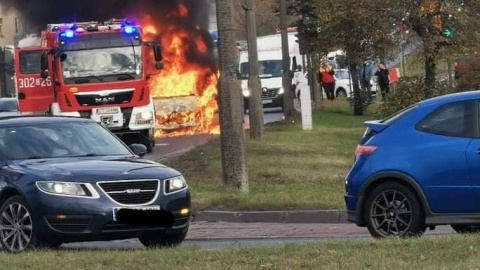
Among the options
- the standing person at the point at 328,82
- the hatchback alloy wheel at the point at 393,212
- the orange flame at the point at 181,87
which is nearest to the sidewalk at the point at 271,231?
the hatchback alloy wheel at the point at 393,212

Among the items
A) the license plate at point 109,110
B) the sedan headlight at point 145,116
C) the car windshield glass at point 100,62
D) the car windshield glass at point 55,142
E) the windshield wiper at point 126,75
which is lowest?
the sedan headlight at point 145,116

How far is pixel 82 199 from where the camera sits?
1098 centimetres

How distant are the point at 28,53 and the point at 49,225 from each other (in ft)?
62.0

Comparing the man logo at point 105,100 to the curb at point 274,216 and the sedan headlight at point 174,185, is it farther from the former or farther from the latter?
the sedan headlight at point 174,185

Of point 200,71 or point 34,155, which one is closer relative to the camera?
point 34,155

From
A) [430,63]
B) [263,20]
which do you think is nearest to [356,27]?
[430,63]

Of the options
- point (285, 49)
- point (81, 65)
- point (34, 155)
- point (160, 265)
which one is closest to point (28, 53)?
point (81, 65)

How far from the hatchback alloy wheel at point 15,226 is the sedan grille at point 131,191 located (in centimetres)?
86

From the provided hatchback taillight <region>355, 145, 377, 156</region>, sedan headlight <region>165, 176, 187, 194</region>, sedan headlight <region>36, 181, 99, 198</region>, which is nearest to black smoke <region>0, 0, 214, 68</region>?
sedan headlight <region>165, 176, 187, 194</region>

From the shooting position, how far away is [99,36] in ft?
88.3

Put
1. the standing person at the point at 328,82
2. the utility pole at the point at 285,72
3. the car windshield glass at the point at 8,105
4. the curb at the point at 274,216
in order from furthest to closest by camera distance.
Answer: the standing person at the point at 328,82
the car windshield glass at the point at 8,105
the utility pole at the point at 285,72
the curb at the point at 274,216

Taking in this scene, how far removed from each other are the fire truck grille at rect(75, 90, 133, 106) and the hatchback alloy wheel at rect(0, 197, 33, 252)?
15.7 meters

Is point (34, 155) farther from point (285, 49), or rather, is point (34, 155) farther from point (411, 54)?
point (285, 49)

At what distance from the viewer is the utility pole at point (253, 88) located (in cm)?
2705
